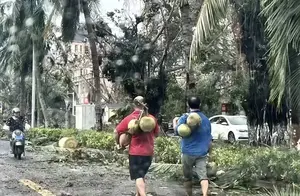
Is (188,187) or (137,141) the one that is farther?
A: (188,187)

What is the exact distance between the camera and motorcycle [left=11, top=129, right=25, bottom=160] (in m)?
16.7

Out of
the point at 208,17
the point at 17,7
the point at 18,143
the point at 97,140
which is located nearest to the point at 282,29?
the point at 208,17

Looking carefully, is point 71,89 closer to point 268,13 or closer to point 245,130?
point 245,130

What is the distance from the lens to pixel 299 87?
29.4 ft

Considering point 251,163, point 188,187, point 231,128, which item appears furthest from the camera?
point 231,128

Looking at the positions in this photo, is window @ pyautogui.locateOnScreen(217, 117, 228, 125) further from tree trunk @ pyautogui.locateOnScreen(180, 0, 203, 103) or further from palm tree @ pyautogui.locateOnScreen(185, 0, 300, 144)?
tree trunk @ pyautogui.locateOnScreen(180, 0, 203, 103)

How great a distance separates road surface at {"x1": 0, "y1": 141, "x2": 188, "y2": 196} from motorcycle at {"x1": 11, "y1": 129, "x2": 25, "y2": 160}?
1.49 metres

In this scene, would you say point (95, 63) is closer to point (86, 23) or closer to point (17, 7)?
point (86, 23)

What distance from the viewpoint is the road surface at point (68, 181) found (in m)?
9.81

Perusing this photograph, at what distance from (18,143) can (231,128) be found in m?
12.4

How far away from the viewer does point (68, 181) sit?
11.2 m

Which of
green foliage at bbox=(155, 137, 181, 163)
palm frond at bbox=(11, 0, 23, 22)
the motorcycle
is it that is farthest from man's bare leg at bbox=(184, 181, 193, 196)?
palm frond at bbox=(11, 0, 23, 22)

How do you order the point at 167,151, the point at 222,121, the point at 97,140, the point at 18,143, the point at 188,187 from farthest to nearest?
1. the point at 222,121
2. the point at 97,140
3. the point at 18,143
4. the point at 167,151
5. the point at 188,187

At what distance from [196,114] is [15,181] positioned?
4781 mm
